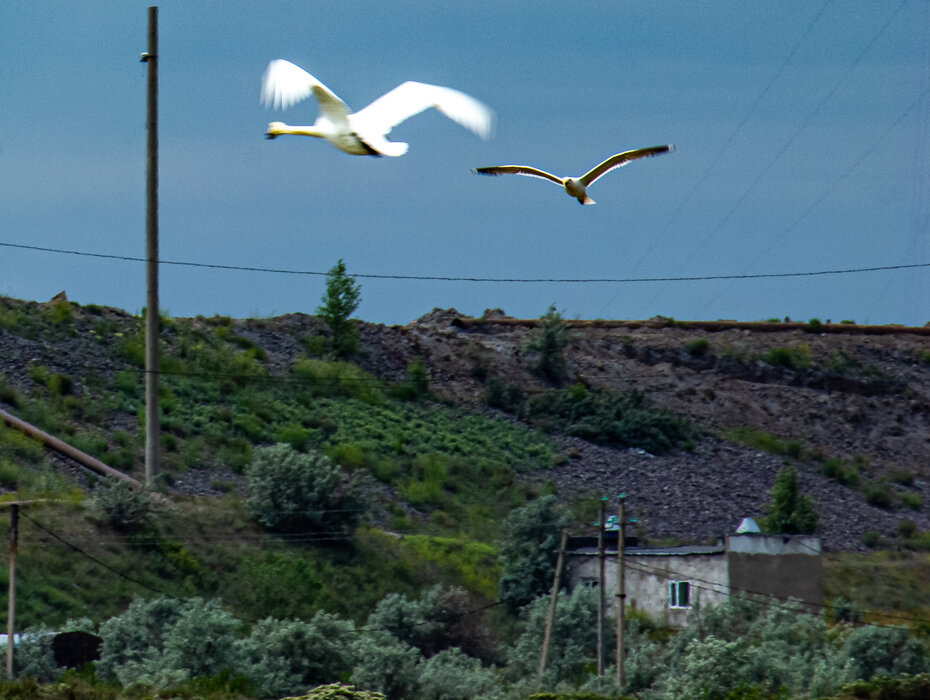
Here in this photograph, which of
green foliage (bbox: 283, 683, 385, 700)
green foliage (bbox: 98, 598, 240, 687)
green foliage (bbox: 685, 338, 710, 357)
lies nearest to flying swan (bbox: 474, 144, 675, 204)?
green foliage (bbox: 283, 683, 385, 700)

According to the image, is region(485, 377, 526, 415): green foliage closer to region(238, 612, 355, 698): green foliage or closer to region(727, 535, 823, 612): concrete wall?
region(727, 535, 823, 612): concrete wall

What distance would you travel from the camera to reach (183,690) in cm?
2584

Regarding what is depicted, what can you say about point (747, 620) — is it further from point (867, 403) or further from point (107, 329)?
point (867, 403)

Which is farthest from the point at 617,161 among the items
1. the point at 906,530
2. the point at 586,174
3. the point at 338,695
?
the point at 906,530

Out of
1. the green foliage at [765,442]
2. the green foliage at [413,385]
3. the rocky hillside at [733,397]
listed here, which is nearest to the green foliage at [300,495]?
the rocky hillside at [733,397]

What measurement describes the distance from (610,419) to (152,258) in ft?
96.4

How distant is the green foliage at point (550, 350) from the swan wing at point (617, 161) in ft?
187

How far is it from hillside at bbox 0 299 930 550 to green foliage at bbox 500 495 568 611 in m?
4.47

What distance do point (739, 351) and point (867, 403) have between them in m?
7.46

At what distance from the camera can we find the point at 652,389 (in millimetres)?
73375

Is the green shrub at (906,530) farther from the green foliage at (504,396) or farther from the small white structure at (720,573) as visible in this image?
the small white structure at (720,573)

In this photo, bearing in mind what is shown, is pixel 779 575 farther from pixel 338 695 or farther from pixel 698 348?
pixel 698 348

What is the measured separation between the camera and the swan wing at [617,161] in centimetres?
1500

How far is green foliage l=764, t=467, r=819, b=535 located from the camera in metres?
50.4
